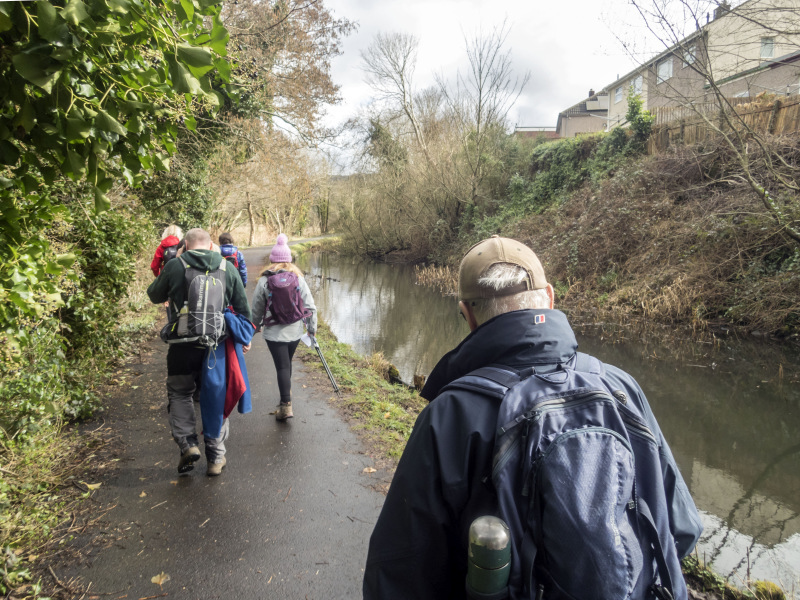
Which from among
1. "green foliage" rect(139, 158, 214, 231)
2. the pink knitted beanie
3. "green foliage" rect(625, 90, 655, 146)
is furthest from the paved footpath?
"green foliage" rect(625, 90, 655, 146)

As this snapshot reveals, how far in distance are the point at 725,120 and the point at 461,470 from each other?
513 inches

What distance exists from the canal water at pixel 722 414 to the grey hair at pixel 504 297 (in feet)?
12.6

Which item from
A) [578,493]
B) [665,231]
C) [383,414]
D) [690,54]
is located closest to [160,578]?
[578,493]

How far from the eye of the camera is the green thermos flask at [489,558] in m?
1.10

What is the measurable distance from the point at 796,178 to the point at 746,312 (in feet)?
12.4

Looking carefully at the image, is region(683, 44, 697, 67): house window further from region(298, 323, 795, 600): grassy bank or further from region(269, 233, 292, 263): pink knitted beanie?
region(269, 233, 292, 263): pink knitted beanie

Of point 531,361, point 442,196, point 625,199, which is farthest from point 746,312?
point 442,196

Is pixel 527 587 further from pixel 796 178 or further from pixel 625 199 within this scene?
pixel 625 199

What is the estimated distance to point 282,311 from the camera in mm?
5340

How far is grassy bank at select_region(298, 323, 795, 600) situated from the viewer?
3.35 m

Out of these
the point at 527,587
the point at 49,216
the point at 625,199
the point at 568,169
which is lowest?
the point at 527,587

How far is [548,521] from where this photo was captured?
1.13 metres

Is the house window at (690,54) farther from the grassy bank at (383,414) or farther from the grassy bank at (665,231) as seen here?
the grassy bank at (383,414)

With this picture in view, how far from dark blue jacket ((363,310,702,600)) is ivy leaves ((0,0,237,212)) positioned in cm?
131
